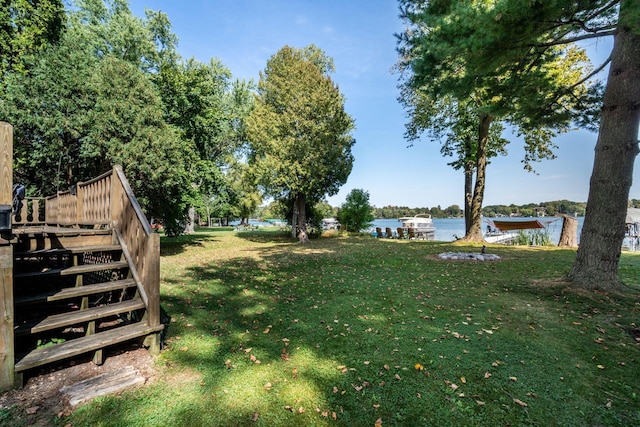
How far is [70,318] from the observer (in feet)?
8.94

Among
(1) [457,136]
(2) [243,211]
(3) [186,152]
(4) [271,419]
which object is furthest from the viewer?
(2) [243,211]

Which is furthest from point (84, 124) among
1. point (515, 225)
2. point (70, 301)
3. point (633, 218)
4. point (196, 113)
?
point (633, 218)

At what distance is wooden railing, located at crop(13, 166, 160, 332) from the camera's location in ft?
9.84

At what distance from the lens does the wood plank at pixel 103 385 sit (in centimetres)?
229

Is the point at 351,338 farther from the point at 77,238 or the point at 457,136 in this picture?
the point at 457,136

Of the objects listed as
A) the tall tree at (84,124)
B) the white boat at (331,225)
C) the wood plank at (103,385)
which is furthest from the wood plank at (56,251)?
the white boat at (331,225)

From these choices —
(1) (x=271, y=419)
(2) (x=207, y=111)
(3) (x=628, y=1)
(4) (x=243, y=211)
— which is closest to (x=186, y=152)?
(2) (x=207, y=111)

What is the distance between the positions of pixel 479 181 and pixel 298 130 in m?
9.75

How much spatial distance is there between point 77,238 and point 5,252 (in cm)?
193

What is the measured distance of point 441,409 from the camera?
7.61ft

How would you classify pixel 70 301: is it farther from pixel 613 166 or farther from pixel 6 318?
pixel 613 166

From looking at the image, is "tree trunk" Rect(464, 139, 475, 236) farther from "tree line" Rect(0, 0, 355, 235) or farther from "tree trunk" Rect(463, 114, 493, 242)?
"tree line" Rect(0, 0, 355, 235)

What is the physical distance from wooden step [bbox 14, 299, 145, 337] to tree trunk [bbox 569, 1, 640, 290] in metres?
7.58

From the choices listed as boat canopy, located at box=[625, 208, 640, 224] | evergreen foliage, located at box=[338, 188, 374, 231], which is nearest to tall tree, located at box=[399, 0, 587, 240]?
evergreen foliage, located at box=[338, 188, 374, 231]
